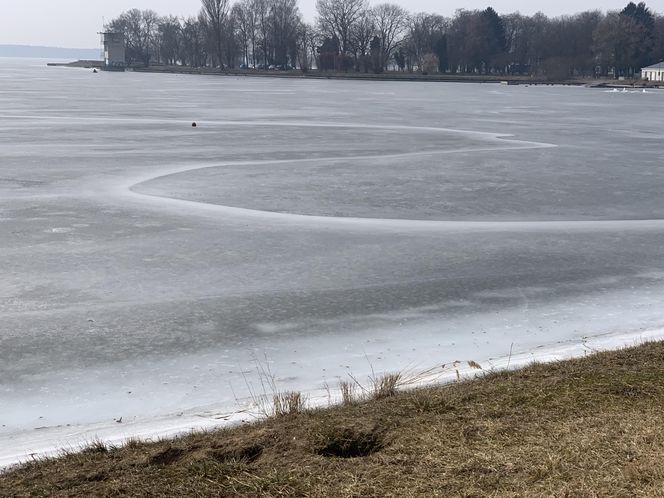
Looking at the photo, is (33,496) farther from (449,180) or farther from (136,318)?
(449,180)

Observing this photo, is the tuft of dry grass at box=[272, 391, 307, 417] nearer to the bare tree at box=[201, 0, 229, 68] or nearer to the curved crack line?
the curved crack line

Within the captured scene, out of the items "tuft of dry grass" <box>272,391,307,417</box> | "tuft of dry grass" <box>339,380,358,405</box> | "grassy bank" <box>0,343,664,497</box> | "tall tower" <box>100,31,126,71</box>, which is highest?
"tall tower" <box>100,31,126,71</box>

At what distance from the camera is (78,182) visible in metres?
13.9

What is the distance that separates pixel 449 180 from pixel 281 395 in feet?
33.5

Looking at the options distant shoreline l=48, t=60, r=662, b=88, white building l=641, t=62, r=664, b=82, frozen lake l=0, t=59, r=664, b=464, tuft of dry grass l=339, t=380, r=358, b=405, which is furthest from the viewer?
white building l=641, t=62, r=664, b=82

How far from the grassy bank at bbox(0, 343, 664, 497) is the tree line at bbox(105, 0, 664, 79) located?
367ft

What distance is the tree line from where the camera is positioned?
114750 millimetres

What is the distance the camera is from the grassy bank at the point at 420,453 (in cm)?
363

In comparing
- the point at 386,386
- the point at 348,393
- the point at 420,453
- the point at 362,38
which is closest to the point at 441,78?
the point at 362,38

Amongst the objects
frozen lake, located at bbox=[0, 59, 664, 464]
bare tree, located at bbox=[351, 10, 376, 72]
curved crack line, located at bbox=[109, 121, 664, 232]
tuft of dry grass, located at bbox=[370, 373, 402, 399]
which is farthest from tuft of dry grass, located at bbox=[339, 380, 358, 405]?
bare tree, located at bbox=[351, 10, 376, 72]

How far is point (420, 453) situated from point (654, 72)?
110624mm


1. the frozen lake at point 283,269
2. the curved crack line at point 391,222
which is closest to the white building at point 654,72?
the frozen lake at point 283,269

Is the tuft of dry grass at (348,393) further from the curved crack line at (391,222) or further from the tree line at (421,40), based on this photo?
the tree line at (421,40)

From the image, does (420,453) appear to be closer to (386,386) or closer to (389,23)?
(386,386)
